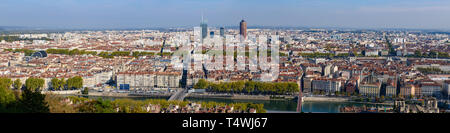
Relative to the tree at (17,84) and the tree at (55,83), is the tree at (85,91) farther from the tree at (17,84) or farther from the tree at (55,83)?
the tree at (17,84)

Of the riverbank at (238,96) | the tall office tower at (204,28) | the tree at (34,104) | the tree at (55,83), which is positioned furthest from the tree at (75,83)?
the tall office tower at (204,28)

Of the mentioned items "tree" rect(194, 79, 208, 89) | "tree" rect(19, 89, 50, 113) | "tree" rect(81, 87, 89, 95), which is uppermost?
"tree" rect(19, 89, 50, 113)

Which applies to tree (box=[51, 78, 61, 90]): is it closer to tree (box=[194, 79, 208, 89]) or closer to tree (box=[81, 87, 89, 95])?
tree (box=[81, 87, 89, 95])

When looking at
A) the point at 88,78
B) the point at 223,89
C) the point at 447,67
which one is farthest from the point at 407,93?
the point at 88,78

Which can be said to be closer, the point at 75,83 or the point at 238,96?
the point at 238,96

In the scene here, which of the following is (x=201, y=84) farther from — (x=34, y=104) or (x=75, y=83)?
(x=34, y=104)

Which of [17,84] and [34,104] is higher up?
[34,104]

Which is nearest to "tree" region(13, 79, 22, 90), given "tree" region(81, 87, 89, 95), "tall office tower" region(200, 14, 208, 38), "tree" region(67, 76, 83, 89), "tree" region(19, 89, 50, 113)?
"tree" region(67, 76, 83, 89)

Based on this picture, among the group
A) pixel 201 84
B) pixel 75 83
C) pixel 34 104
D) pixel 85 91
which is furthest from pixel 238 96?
pixel 34 104

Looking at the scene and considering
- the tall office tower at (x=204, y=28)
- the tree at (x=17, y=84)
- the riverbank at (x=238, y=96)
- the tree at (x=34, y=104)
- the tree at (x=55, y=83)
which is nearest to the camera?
the tree at (x=34, y=104)

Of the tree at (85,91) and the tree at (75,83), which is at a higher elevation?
the tree at (75,83)

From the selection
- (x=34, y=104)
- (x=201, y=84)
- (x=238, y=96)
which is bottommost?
(x=238, y=96)
